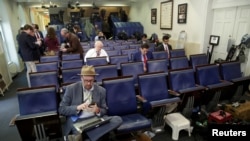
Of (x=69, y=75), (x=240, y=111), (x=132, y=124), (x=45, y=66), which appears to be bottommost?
(x=240, y=111)

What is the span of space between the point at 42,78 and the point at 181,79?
227 cm

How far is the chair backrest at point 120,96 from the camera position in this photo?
222cm

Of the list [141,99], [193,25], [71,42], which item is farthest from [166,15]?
[141,99]

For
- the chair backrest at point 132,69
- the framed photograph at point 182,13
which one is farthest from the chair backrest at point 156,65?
the framed photograph at point 182,13

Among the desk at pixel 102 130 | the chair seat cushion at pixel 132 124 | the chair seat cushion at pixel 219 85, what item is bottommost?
the chair seat cushion at pixel 132 124

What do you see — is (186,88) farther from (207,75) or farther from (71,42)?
(71,42)

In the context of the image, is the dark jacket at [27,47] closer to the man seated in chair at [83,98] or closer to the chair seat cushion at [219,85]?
the man seated in chair at [83,98]

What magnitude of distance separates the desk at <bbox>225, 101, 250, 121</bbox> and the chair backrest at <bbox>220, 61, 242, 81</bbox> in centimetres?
63

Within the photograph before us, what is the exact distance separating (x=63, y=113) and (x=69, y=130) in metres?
0.20

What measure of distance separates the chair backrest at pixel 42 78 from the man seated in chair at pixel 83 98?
970mm

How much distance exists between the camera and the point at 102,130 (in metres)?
1.67

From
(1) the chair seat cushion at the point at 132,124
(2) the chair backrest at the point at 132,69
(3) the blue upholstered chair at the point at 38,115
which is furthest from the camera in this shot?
(2) the chair backrest at the point at 132,69

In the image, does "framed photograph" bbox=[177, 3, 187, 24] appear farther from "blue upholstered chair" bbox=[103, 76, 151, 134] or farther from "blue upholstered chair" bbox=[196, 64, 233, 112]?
"blue upholstered chair" bbox=[103, 76, 151, 134]

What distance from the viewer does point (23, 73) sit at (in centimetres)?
609
